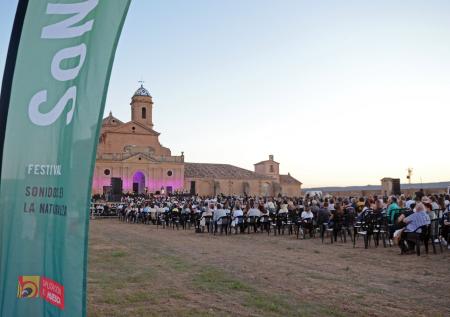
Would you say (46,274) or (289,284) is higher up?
(46,274)

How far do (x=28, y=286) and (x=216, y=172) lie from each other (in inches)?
2576

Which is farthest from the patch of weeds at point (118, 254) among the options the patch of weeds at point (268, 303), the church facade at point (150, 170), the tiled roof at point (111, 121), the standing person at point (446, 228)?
the tiled roof at point (111, 121)

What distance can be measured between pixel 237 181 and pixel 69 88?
66.1 m

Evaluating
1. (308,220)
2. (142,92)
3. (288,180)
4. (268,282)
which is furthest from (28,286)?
(288,180)

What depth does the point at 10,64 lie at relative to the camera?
2684mm

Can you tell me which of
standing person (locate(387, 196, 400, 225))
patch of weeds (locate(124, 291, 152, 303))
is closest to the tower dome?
standing person (locate(387, 196, 400, 225))

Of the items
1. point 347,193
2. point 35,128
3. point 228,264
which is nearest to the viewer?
point 35,128

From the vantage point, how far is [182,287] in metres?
6.92

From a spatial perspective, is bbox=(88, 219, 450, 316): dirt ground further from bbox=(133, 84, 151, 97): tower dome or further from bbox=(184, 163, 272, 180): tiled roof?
bbox=(133, 84, 151, 97): tower dome

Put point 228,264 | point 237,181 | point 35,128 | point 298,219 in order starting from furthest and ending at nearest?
point 237,181, point 298,219, point 228,264, point 35,128

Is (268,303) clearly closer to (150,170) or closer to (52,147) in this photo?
(52,147)

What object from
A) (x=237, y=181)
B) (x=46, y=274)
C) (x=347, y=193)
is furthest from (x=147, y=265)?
(x=237, y=181)

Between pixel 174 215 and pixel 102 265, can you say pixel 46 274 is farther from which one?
pixel 174 215

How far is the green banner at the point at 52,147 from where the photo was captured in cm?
209
